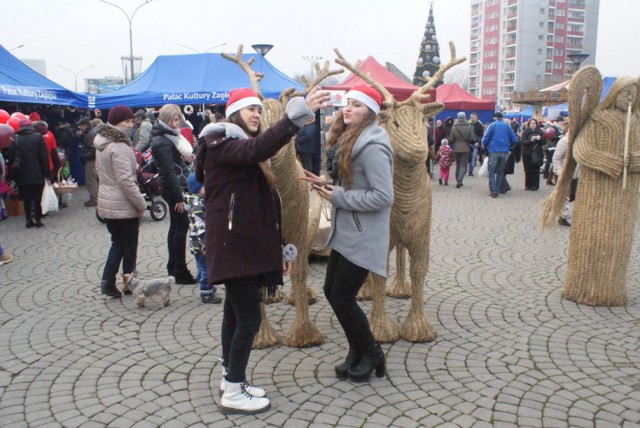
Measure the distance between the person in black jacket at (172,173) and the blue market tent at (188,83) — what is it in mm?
7297

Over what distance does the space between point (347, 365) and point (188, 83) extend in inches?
449

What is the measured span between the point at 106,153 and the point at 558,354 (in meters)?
4.20

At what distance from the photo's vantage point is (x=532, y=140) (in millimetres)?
12406

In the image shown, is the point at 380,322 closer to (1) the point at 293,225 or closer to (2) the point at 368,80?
(1) the point at 293,225

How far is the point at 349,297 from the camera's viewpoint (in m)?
3.38

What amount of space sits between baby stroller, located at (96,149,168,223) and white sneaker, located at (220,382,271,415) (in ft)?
20.9

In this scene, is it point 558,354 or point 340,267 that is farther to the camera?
point 558,354

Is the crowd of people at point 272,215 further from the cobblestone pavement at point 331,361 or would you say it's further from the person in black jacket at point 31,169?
the person in black jacket at point 31,169

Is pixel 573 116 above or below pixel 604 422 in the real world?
above

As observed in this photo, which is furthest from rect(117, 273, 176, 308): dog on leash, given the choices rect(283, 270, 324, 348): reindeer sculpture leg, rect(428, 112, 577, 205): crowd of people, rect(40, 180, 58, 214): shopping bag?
rect(428, 112, 577, 205): crowd of people

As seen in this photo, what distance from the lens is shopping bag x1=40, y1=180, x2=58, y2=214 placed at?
30.3ft

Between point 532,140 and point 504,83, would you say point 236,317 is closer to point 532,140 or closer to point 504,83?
point 532,140

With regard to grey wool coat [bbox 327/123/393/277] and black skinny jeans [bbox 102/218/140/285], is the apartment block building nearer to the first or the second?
black skinny jeans [bbox 102/218/140/285]

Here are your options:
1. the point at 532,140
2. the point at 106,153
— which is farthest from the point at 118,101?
the point at 532,140
